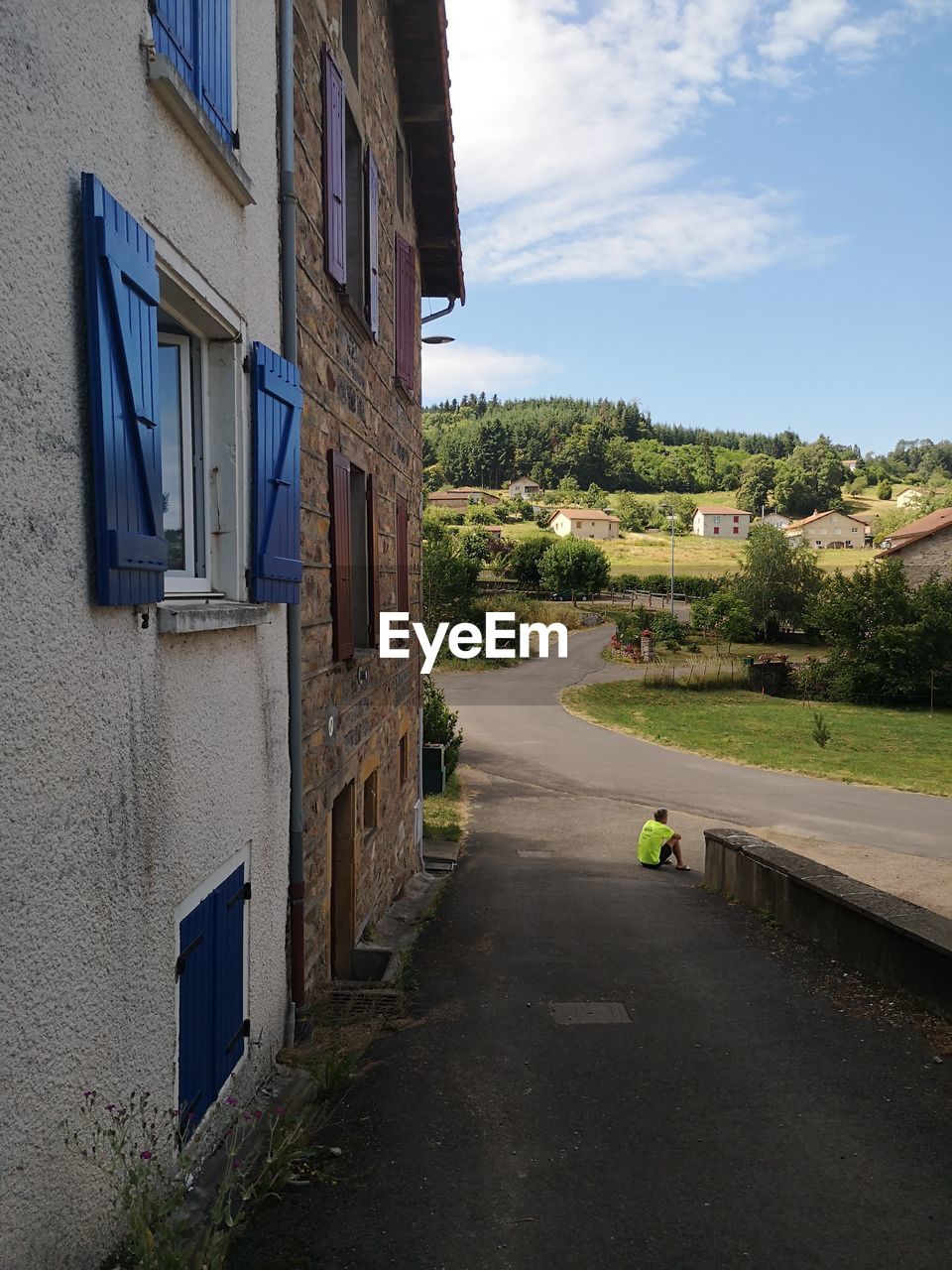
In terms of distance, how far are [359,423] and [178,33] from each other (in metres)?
4.14

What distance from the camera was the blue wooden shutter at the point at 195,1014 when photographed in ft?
13.1

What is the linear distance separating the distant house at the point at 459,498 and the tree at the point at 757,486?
33506 millimetres

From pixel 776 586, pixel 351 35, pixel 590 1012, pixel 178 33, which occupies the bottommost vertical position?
pixel 590 1012

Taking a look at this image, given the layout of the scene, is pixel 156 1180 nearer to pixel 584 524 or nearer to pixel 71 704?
pixel 71 704

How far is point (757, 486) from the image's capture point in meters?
134

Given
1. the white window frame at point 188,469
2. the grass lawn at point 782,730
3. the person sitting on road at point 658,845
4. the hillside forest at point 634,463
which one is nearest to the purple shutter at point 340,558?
the white window frame at point 188,469

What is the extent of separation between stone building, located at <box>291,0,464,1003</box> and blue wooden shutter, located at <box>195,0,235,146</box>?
1364 mm

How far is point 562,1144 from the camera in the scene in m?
5.02

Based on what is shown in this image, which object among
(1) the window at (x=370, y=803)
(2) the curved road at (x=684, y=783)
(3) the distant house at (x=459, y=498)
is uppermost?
(3) the distant house at (x=459, y=498)

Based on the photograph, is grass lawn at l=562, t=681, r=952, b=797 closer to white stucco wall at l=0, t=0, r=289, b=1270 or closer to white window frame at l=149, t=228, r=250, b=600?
white window frame at l=149, t=228, r=250, b=600

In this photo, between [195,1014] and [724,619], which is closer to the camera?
[195,1014]

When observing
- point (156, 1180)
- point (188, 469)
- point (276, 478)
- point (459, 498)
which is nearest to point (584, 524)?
point (459, 498)

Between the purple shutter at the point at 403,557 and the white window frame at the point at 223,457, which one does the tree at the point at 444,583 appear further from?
the white window frame at the point at 223,457

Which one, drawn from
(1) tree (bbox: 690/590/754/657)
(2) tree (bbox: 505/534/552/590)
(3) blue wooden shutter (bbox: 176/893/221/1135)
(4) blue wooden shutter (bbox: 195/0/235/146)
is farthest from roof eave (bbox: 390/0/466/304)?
(2) tree (bbox: 505/534/552/590)
